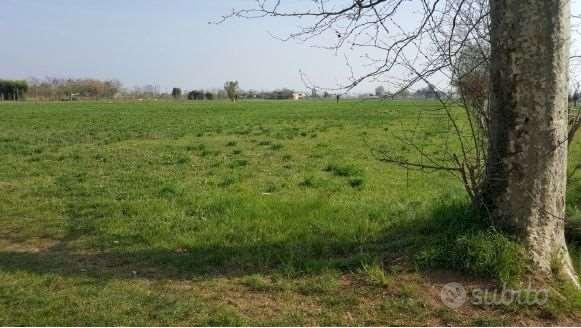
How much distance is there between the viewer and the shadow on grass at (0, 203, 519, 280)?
4258 mm

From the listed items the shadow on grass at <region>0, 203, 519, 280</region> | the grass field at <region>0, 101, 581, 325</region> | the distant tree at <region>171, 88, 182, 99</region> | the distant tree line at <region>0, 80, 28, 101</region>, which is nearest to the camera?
the grass field at <region>0, 101, 581, 325</region>

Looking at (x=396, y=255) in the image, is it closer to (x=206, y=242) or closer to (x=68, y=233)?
(x=206, y=242)

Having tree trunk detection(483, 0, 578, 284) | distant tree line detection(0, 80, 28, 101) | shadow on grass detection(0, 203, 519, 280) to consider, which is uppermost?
distant tree line detection(0, 80, 28, 101)

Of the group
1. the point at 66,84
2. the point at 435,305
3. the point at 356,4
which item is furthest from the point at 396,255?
the point at 66,84

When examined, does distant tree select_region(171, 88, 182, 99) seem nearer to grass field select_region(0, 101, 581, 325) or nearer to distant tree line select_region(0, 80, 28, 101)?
distant tree line select_region(0, 80, 28, 101)

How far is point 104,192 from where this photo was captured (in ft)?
27.7

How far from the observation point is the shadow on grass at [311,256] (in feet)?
14.0

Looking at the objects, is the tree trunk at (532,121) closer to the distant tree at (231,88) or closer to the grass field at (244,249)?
the grass field at (244,249)

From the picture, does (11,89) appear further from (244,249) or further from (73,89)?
(244,249)

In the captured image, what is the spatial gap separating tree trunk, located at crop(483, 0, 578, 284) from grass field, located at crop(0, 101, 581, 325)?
1.16 ft

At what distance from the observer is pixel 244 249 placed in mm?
5266

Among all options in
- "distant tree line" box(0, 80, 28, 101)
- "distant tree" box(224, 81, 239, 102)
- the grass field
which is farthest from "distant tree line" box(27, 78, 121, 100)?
the grass field

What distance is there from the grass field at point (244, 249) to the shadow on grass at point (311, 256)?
15 millimetres

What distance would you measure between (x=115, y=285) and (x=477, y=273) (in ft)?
10.4
